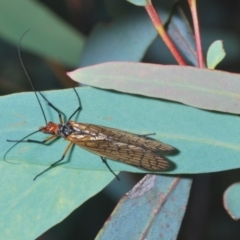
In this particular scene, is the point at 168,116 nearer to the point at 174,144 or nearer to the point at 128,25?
the point at 174,144

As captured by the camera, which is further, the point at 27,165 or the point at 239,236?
the point at 239,236

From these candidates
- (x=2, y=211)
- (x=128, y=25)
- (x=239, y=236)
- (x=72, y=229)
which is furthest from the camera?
(x=239, y=236)

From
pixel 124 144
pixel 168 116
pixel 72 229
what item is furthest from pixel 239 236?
pixel 168 116

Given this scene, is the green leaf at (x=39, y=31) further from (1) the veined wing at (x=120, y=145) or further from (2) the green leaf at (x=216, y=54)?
(2) the green leaf at (x=216, y=54)

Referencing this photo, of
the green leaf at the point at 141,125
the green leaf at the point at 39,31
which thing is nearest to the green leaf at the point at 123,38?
the green leaf at the point at 39,31

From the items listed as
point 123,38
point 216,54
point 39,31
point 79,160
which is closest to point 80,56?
point 39,31

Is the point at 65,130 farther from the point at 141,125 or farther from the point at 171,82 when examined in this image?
the point at 171,82

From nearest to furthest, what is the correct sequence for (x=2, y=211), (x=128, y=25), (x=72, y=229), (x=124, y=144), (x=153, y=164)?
(x=2, y=211)
(x=153, y=164)
(x=124, y=144)
(x=128, y=25)
(x=72, y=229)

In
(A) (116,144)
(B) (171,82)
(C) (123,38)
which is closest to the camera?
(B) (171,82)
